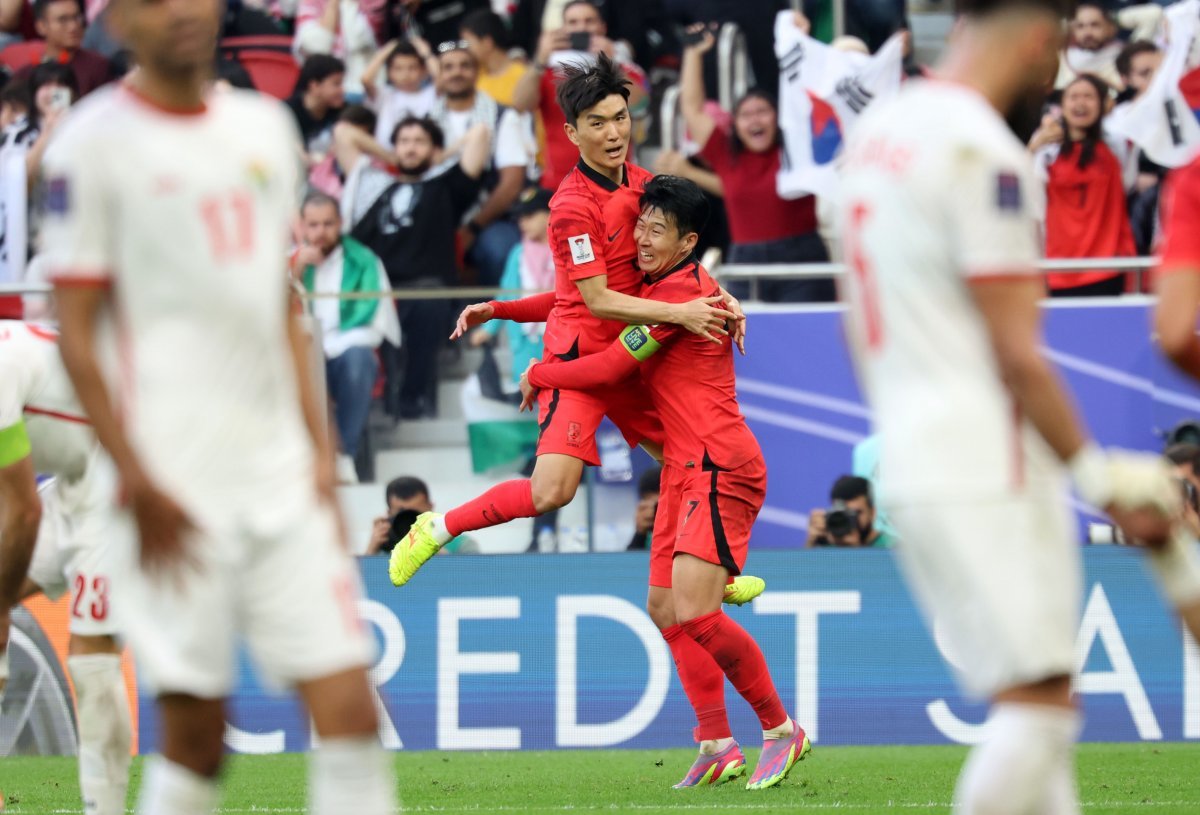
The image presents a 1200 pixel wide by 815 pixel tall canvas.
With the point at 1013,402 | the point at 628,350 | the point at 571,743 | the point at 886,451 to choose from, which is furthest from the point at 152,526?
the point at 571,743

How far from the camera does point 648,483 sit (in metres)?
10.9

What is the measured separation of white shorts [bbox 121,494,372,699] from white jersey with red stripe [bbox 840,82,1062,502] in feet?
4.14

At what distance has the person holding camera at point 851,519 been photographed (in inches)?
430

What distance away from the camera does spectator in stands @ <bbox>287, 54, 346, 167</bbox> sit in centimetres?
1407

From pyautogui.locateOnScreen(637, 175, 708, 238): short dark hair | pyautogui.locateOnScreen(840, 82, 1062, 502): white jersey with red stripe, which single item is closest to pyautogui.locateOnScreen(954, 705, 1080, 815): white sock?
pyautogui.locateOnScreen(840, 82, 1062, 502): white jersey with red stripe

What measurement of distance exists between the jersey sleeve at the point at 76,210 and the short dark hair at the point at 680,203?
4234mm

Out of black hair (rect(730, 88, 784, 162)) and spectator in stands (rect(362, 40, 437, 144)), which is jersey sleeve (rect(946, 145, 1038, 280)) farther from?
spectator in stands (rect(362, 40, 437, 144))

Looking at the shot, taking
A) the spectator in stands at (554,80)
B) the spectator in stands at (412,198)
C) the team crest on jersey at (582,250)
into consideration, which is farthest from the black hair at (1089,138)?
the team crest on jersey at (582,250)

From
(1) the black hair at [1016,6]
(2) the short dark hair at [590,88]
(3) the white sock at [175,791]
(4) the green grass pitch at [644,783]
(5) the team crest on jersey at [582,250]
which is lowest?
(4) the green grass pitch at [644,783]

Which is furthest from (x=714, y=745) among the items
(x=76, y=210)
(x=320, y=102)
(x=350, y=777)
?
(x=320, y=102)

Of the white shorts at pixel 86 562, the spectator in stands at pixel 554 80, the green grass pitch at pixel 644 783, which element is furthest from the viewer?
the spectator in stands at pixel 554 80

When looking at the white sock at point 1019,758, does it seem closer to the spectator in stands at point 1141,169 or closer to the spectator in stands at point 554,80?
the spectator in stands at point 1141,169

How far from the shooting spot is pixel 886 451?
3.91 m

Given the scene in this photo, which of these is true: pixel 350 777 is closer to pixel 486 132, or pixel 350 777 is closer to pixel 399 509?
pixel 399 509
